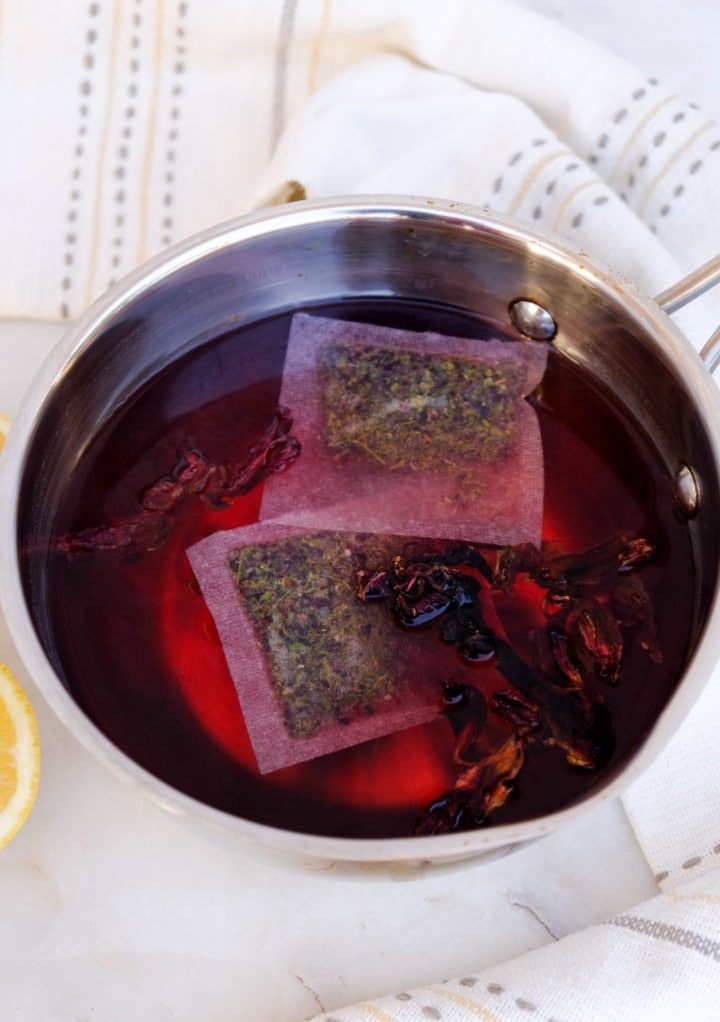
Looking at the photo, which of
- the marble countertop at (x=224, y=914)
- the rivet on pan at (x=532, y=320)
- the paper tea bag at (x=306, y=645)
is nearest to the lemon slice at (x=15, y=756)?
the marble countertop at (x=224, y=914)

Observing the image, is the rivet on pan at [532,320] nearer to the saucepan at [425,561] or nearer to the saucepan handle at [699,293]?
the saucepan at [425,561]

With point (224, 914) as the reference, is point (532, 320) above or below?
above

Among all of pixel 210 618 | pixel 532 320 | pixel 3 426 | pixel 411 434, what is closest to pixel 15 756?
pixel 210 618

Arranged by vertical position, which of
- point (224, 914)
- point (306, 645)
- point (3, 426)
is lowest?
point (224, 914)

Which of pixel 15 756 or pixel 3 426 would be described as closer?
pixel 15 756

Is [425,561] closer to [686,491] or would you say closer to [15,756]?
[686,491]

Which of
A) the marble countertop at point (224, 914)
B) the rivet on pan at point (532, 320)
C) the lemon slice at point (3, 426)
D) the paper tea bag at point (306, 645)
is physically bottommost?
the marble countertop at point (224, 914)

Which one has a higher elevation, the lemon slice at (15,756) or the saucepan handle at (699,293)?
the saucepan handle at (699,293)
